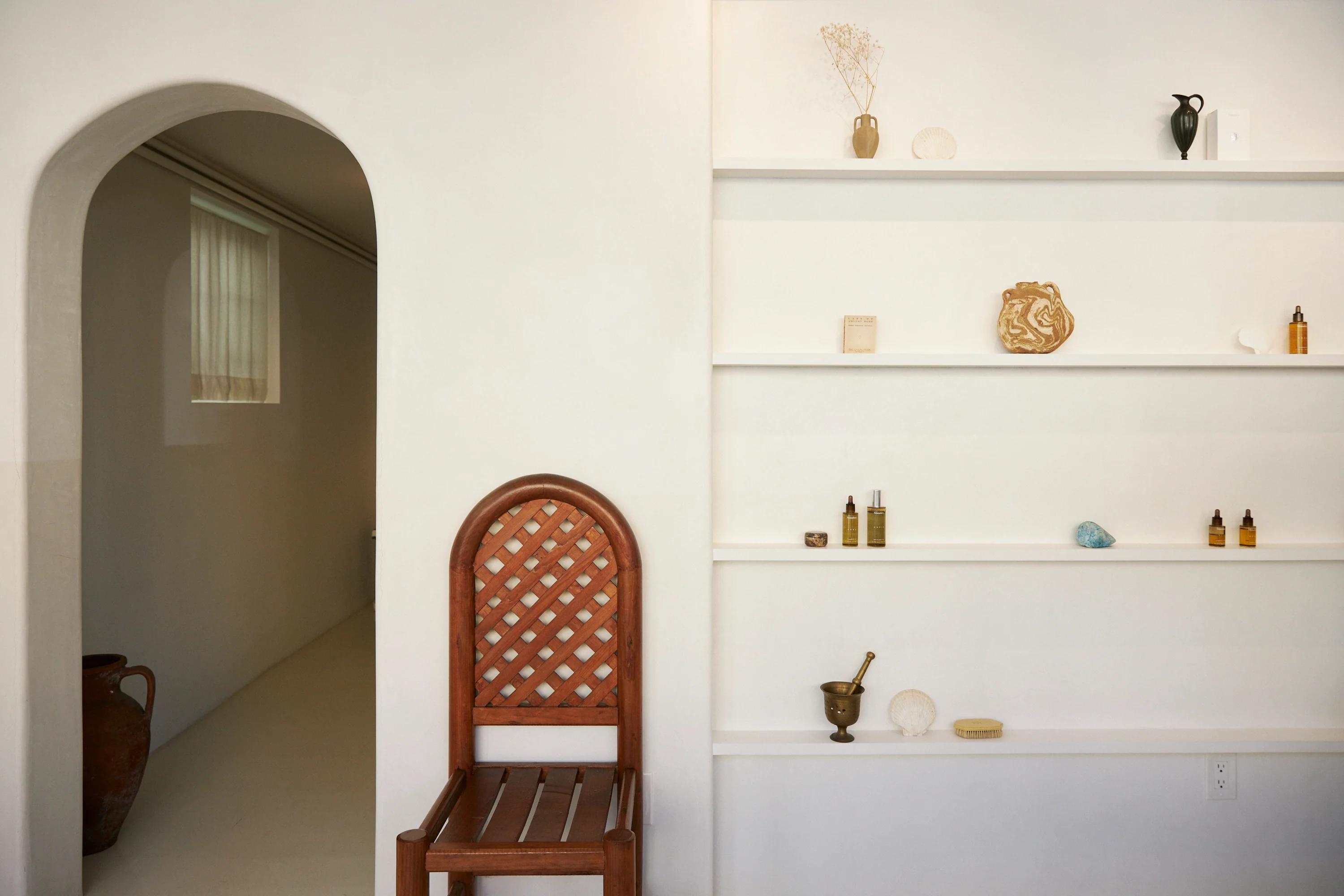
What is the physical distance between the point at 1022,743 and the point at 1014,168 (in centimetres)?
156

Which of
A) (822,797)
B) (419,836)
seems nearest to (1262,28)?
(822,797)

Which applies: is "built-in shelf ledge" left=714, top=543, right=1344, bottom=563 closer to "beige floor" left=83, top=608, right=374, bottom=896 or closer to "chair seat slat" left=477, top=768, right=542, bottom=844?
"chair seat slat" left=477, top=768, right=542, bottom=844

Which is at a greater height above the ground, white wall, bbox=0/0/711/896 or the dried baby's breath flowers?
the dried baby's breath flowers

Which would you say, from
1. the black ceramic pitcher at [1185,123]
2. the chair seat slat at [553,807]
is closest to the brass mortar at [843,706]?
the chair seat slat at [553,807]

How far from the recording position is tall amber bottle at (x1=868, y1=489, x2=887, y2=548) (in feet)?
7.23

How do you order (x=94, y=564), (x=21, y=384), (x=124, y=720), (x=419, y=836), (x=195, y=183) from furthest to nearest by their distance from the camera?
(x=195, y=183)
(x=94, y=564)
(x=124, y=720)
(x=21, y=384)
(x=419, y=836)

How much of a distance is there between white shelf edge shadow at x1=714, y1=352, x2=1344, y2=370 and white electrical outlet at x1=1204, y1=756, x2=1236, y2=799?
1.10m

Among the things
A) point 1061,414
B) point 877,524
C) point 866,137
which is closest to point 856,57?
point 866,137

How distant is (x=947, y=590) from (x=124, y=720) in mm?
2660

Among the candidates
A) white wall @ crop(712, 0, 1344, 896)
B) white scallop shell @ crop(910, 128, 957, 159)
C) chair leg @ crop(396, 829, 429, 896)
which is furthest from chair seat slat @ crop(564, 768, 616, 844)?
white scallop shell @ crop(910, 128, 957, 159)

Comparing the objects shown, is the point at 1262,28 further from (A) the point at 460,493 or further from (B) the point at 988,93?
(A) the point at 460,493

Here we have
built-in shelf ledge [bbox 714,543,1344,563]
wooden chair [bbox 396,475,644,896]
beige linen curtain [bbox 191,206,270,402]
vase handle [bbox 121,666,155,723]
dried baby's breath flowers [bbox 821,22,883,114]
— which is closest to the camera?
wooden chair [bbox 396,475,644,896]

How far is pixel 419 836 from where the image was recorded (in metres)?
1.69

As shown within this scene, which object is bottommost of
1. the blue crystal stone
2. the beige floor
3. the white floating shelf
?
the beige floor
